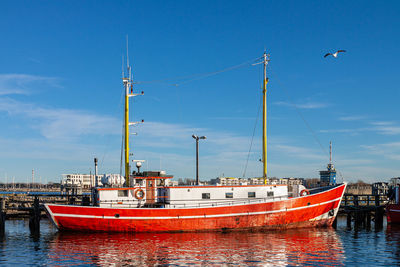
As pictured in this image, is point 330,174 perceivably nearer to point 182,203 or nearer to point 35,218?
point 182,203

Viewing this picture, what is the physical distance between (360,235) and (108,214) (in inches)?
795

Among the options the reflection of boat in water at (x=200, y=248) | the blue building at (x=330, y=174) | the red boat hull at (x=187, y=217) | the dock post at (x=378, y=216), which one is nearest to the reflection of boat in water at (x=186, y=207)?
the red boat hull at (x=187, y=217)

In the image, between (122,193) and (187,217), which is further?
(122,193)

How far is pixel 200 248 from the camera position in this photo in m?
26.3

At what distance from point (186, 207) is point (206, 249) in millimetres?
7073

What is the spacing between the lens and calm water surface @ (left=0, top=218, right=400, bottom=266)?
2269cm

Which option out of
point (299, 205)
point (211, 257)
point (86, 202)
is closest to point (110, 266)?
point (211, 257)

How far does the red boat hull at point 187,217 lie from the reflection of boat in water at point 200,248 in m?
0.70

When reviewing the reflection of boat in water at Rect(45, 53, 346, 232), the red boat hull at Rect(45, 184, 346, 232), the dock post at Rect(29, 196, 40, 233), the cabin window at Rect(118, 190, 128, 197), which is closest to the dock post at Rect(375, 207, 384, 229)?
the reflection of boat in water at Rect(45, 53, 346, 232)

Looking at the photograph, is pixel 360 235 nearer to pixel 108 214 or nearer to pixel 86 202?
pixel 108 214

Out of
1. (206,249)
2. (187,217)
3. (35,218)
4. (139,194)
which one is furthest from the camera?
(35,218)

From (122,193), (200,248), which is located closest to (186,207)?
(122,193)

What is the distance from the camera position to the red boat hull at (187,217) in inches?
1244

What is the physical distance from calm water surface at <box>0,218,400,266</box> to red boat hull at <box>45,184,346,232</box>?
880 mm
